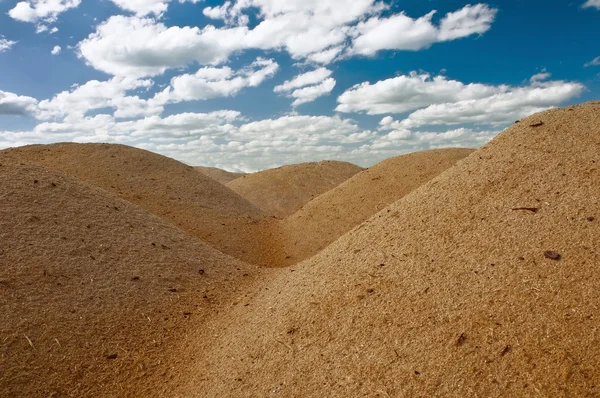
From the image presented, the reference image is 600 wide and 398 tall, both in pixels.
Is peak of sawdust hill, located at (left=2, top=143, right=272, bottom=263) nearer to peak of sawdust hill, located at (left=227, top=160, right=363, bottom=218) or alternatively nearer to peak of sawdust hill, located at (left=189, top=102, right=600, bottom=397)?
peak of sawdust hill, located at (left=227, top=160, right=363, bottom=218)

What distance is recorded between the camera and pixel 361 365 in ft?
14.2

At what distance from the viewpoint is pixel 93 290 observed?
648 centimetres

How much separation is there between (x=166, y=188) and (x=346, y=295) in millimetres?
11071

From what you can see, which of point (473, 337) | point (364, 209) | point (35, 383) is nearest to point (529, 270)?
point (473, 337)

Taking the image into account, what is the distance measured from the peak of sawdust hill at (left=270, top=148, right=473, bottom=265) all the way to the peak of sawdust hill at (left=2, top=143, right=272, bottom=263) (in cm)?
113

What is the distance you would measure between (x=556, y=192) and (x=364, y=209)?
823 centimetres

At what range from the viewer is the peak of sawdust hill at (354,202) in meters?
13.0

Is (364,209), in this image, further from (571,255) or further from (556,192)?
(571,255)

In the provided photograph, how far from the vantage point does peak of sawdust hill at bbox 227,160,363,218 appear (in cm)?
2134

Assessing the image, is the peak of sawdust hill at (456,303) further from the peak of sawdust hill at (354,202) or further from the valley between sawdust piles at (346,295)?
the peak of sawdust hill at (354,202)

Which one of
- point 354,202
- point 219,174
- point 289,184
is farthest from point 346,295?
point 219,174

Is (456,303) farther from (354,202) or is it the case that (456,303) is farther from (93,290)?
(354,202)

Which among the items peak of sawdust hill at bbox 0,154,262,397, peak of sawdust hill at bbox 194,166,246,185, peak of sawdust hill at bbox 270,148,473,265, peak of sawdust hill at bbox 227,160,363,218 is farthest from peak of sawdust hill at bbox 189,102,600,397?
peak of sawdust hill at bbox 194,166,246,185

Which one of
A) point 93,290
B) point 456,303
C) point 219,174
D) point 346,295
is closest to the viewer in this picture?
point 456,303
